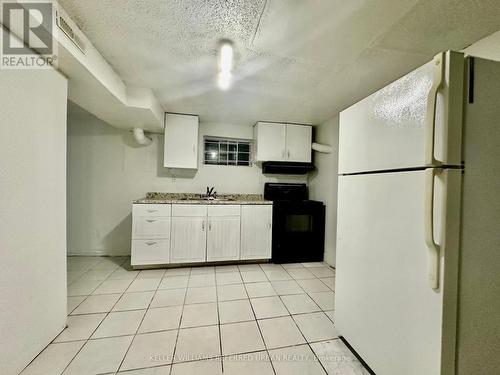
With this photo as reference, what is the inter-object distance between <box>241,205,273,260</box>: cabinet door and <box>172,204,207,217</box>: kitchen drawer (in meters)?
0.58

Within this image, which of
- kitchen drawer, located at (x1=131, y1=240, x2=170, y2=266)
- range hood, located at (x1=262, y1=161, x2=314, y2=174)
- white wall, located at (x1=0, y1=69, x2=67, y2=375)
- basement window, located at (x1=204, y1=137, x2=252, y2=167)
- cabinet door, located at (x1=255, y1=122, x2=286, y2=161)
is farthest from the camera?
basement window, located at (x1=204, y1=137, x2=252, y2=167)

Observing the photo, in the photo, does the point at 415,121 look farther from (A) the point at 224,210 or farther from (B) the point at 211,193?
(B) the point at 211,193

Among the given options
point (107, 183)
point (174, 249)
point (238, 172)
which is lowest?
point (174, 249)

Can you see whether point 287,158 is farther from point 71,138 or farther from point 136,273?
point 71,138

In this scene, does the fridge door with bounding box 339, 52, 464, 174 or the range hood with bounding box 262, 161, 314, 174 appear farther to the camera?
the range hood with bounding box 262, 161, 314, 174

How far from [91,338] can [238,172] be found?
2.81 m

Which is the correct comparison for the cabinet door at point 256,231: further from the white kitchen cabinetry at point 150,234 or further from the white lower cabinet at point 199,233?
the white kitchen cabinetry at point 150,234

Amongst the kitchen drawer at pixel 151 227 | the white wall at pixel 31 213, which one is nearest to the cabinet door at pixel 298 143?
the kitchen drawer at pixel 151 227

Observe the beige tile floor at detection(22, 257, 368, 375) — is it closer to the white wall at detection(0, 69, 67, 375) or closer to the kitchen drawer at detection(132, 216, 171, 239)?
the white wall at detection(0, 69, 67, 375)

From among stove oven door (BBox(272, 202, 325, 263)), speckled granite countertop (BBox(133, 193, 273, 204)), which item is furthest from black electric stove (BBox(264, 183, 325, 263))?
speckled granite countertop (BBox(133, 193, 273, 204))

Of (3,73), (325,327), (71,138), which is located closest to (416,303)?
(325,327)

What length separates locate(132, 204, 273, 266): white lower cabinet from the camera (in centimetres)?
285

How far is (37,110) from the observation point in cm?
137

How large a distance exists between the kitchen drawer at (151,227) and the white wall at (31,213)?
120 cm
